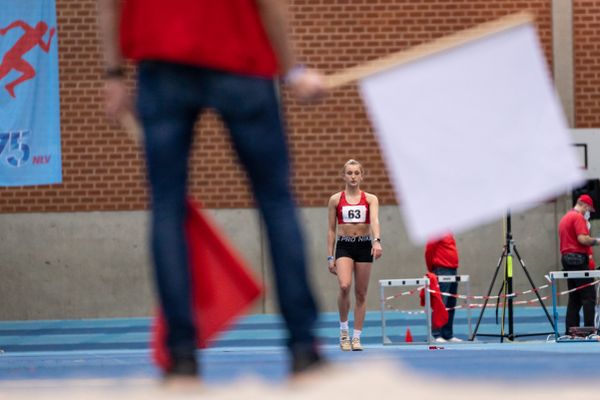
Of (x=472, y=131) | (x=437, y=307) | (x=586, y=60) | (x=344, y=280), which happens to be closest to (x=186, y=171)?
(x=472, y=131)

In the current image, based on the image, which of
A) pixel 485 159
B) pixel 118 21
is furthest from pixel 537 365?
pixel 118 21

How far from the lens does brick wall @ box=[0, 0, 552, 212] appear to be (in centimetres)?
1973

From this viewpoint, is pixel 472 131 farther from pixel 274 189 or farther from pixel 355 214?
pixel 355 214

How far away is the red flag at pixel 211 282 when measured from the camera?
3840 mm

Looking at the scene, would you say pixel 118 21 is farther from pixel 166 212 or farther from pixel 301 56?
pixel 301 56

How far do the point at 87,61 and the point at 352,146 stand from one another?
15.1 feet

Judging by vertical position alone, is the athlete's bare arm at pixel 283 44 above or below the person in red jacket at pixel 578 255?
above

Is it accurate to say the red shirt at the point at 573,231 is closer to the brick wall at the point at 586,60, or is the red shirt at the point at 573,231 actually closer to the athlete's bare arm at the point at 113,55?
the brick wall at the point at 586,60

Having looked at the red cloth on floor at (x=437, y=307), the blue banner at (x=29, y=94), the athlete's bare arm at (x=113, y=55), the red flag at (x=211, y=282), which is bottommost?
the red cloth on floor at (x=437, y=307)

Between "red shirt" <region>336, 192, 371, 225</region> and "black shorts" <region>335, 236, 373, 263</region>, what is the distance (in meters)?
0.19

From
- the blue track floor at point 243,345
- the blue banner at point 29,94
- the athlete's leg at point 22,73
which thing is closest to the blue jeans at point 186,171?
the blue track floor at point 243,345

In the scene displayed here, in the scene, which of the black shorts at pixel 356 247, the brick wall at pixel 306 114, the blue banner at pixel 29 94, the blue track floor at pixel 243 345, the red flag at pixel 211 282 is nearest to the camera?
the red flag at pixel 211 282

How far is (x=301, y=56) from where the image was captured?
19734 millimetres

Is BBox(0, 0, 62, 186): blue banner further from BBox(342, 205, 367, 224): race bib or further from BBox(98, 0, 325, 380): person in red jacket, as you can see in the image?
BBox(98, 0, 325, 380): person in red jacket
